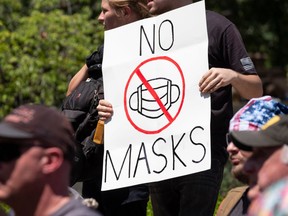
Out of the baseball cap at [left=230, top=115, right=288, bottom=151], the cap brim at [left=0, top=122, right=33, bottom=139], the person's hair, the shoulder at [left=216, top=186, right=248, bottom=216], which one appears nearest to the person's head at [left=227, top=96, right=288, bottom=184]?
the shoulder at [left=216, top=186, right=248, bottom=216]

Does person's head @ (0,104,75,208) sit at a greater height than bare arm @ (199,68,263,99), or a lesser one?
lesser

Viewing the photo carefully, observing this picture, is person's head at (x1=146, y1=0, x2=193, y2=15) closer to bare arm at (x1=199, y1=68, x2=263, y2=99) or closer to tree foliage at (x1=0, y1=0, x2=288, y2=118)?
bare arm at (x1=199, y1=68, x2=263, y2=99)

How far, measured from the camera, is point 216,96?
5.79 meters

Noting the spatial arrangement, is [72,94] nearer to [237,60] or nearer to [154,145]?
[154,145]

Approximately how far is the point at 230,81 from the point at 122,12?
86cm

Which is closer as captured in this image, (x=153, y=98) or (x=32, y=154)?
(x=32, y=154)

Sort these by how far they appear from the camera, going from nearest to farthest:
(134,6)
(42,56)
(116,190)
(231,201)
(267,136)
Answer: (267,136)
(231,201)
(134,6)
(116,190)
(42,56)

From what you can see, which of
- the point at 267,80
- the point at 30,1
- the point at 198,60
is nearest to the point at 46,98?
the point at 30,1

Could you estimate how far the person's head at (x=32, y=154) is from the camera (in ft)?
12.6

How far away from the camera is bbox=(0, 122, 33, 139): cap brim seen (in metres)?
3.82

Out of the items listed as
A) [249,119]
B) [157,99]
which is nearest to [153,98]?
[157,99]

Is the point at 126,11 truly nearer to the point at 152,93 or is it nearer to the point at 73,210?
the point at 152,93

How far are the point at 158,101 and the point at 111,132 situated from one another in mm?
323

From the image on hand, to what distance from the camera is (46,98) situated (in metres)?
11.5
